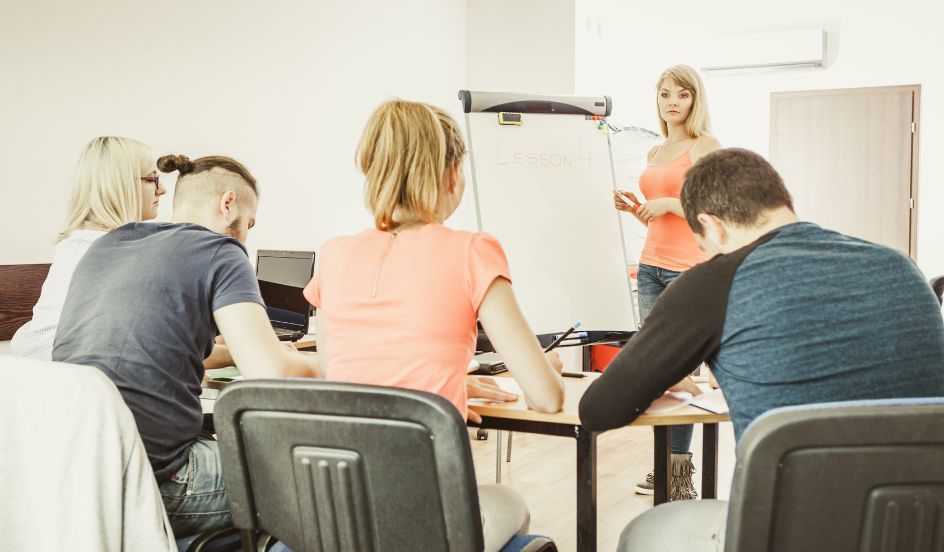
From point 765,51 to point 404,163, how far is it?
593cm

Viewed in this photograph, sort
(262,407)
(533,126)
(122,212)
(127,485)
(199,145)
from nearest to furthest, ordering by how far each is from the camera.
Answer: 1. (262,407)
2. (127,485)
3. (122,212)
4. (533,126)
5. (199,145)

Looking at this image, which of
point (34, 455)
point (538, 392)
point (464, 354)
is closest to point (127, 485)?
point (34, 455)

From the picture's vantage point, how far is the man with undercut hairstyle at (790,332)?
4.16ft

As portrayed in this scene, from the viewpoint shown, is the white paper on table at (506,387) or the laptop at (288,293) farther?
the laptop at (288,293)

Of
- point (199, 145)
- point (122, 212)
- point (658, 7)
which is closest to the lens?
point (122, 212)

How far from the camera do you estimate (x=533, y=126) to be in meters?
3.21

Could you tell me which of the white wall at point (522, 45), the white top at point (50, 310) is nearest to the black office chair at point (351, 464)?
the white top at point (50, 310)

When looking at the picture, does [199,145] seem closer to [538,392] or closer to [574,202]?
[574,202]

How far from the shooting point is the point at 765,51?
6.68m

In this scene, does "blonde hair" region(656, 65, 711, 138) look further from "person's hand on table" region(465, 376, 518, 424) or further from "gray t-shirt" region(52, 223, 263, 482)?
"gray t-shirt" region(52, 223, 263, 482)

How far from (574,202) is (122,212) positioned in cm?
169

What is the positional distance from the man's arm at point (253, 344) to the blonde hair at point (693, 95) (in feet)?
6.64

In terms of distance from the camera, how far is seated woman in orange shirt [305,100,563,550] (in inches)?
57.2

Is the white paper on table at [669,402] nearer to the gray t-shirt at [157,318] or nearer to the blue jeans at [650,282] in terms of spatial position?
the gray t-shirt at [157,318]
